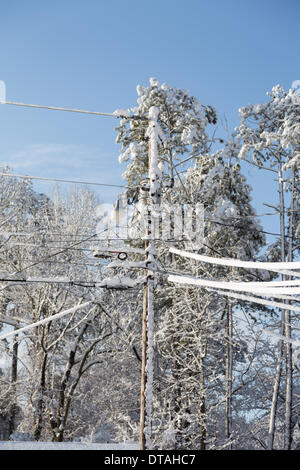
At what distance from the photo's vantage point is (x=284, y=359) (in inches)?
808

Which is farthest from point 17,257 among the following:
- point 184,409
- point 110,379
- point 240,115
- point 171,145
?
point 240,115

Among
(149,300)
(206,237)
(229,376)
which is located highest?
(206,237)

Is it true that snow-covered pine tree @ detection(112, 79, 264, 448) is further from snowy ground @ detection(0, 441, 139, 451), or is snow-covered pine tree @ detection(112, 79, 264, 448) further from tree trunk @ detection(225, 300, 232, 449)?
snowy ground @ detection(0, 441, 139, 451)

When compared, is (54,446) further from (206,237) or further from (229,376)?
(206,237)

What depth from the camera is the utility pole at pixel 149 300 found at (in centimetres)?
978

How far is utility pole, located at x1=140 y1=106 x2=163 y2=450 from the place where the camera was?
9781 mm

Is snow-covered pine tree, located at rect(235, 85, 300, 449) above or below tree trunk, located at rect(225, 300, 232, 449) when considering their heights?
above

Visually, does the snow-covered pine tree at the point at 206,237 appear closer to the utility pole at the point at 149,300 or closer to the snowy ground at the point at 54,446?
the snowy ground at the point at 54,446

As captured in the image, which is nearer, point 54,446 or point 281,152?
point 54,446

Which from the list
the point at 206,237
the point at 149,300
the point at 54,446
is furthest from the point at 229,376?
the point at 149,300

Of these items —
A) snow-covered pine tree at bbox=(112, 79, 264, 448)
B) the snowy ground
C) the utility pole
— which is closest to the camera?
the utility pole

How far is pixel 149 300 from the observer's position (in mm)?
10367

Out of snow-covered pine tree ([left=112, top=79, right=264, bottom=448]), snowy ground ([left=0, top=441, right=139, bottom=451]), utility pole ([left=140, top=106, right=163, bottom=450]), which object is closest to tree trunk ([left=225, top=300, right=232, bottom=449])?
snow-covered pine tree ([left=112, top=79, right=264, bottom=448])
